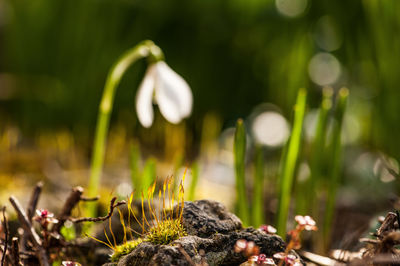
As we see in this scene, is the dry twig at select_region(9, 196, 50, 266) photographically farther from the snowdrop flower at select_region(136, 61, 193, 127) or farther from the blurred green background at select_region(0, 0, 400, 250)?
the blurred green background at select_region(0, 0, 400, 250)

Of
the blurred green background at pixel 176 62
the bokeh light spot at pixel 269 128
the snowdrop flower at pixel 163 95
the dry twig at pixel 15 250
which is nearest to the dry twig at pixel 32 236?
the dry twig at pixel 15 250

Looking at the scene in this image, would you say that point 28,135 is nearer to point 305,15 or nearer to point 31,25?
point 31,25

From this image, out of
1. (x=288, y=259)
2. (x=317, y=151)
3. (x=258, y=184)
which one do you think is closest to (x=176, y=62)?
(x=317, y=151)

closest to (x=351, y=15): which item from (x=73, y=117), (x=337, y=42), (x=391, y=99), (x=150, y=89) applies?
(x=337, y=42)

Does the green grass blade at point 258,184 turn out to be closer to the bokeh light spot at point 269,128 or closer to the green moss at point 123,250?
the green moss at point 123,250

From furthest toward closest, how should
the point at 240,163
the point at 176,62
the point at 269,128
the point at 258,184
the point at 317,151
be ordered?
the point at 176,62
the point at 269,128
the point at 317,151
the point at 258,184
the point at 240,163

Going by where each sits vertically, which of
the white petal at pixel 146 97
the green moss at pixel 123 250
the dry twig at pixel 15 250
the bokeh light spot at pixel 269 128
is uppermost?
the white petal at pixel 146 97

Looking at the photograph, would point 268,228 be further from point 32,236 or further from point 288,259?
point 32,236
